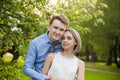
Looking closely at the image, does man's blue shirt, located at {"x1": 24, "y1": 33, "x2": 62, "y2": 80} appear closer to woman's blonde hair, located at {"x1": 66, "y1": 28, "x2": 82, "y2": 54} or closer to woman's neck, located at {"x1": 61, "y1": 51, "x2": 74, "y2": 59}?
woman's neck, located at {"x1": 61, "y1": 51, "x2": 74, "y2": 59}

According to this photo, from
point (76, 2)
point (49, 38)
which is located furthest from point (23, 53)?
point (49, 38)

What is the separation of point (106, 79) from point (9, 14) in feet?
73.0

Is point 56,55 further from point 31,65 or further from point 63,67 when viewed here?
point 31,65

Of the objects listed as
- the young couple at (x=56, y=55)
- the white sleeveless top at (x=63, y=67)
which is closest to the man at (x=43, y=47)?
the young couple at (x=56, y=55)

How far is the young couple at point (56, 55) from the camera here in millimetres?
3881

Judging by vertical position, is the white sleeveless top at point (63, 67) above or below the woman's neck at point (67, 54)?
below

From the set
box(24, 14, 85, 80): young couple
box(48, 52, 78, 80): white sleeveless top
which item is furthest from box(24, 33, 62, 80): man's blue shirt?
box(48, 52, 78, 80): white sleeveless top

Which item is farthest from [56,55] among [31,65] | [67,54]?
[31,65]

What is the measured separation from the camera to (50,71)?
154 inches

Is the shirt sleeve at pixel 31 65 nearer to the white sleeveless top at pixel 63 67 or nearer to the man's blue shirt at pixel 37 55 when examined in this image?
the man's blue shirt at pixel 37 55

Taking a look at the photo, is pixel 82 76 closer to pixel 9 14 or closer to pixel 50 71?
pixel 50 71

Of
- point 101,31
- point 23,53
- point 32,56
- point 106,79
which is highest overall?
point 32,56

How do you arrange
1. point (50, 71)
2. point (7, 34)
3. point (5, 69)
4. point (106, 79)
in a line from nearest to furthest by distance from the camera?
point (50, 71) → point (7, 34) → point (5, 69) → point (106, 79)

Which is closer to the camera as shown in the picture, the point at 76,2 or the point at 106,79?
the point at 76,2
